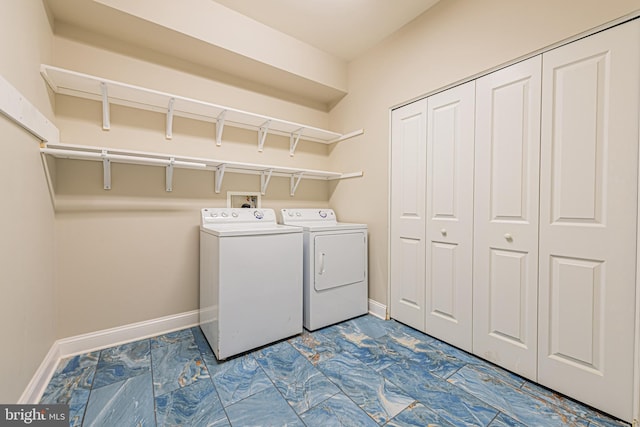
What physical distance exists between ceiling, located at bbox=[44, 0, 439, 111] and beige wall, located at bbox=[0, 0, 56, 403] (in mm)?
370

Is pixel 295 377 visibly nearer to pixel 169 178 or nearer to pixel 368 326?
pixel 368 326

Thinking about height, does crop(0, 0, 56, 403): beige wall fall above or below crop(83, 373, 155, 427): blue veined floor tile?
above

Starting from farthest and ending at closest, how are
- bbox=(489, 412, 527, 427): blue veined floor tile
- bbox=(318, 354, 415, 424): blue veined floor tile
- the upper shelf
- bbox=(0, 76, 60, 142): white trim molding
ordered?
the upper shelf < bbox=(318, 354, 415, 424): blue veined floor tile < bbox=(489, 412, 527, 427): blue veined floor tile < bbox=(0, 76, 60, 142): white trim molding

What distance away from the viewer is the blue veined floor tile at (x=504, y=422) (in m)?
1.28

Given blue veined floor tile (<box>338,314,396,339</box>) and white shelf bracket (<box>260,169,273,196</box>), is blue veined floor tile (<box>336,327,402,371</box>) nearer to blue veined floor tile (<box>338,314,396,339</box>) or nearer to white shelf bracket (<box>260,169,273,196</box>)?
blue veined floor tile (<box>338,314,396,339</box>)

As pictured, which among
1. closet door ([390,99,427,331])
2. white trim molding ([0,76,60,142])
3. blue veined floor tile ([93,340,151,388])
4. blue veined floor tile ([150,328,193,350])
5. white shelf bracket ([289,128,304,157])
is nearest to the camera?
white trim molding ([0,76,60,142])

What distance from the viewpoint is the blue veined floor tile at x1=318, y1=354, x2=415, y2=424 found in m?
1.39

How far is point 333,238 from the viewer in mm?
2385

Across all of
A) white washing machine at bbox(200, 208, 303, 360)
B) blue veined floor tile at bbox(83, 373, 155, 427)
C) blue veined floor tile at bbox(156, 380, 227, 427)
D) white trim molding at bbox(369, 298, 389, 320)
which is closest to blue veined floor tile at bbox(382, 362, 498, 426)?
white trim molding at bbox(369, 298, 389, 320)

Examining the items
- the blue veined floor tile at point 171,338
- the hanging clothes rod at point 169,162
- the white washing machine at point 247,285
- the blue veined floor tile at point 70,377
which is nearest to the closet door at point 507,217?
the hanging clothes rod at point 169,162

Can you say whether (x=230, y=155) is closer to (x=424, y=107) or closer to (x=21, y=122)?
(x=21, y=122)

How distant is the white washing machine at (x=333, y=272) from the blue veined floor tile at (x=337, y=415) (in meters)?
0.85

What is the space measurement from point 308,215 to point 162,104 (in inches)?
62.6

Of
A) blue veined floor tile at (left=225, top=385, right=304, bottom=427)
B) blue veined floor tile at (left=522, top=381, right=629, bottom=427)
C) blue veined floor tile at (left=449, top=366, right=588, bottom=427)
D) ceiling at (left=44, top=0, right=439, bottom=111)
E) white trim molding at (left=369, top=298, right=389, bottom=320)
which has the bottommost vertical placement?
blue veined floor tile at (left=225, top=385, right=304, bottom=427)
